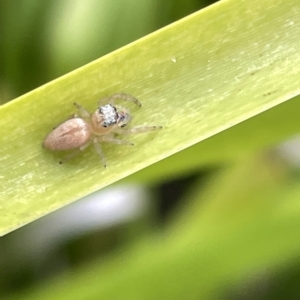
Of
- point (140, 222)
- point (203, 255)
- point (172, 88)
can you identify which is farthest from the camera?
point (140, 222)

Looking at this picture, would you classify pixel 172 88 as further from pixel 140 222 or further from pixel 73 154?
pixel 140 222

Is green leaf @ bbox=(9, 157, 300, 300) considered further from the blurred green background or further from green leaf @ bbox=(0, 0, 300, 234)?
green leaf @ bbox=(0, 0, 300, 234)

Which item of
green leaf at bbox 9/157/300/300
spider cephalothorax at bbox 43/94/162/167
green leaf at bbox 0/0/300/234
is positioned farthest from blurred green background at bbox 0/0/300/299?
green leaf at bbox 0/0/300/234

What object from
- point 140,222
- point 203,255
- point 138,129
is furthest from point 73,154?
point 140,222

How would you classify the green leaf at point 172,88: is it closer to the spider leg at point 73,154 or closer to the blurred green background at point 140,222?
the spider leg at point 73,154

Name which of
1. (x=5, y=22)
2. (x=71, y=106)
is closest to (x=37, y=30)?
(x=5, y=22)
